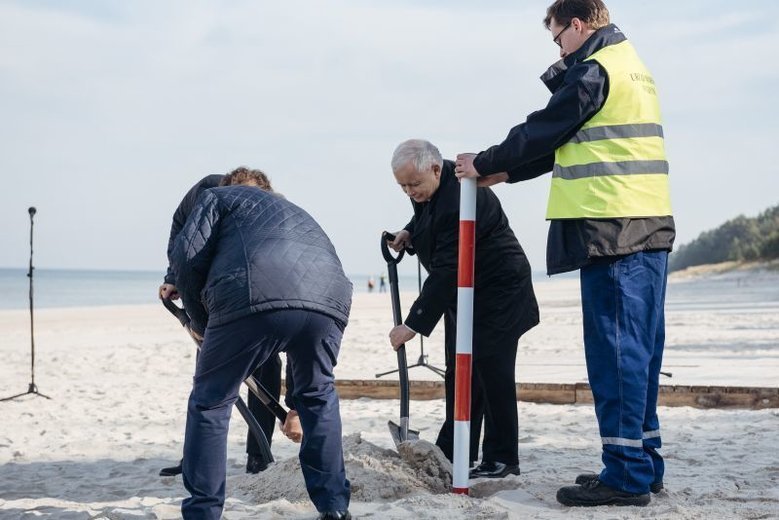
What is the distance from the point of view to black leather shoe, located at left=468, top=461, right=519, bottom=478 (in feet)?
13.4

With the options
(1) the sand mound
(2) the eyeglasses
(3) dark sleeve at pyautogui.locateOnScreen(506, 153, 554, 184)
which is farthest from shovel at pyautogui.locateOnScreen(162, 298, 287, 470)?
(2) the eyeglasses

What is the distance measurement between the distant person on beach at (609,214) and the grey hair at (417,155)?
637mm

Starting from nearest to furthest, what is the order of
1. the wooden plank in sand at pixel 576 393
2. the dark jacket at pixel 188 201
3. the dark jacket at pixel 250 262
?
the dark jacket at pixel 250 262 → the dark jacket at pixel 188 201 → the wooden plank in sand at pixel 576 393

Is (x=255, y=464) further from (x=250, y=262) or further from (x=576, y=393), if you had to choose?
(x=576, y=393)

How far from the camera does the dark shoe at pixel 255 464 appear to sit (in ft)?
14.8

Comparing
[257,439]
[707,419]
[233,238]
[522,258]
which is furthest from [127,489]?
[707,419]

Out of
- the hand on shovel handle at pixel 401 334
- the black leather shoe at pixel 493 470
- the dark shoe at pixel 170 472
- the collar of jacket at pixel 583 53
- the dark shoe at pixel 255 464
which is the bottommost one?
the dark shoe at pixel 170 472

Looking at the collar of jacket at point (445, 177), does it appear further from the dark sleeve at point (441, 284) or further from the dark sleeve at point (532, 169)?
the dark sleeve at point (532, 169)

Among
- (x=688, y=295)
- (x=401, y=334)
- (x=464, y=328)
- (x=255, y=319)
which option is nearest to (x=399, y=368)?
(x=401, y=334)

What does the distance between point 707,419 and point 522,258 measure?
2.14 meters

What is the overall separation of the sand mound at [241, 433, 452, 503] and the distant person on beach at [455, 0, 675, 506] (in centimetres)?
65

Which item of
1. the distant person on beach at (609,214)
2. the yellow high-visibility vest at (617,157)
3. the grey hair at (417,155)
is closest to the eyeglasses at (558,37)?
the distant person on beach at (609,214)

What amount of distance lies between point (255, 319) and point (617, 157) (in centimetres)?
141

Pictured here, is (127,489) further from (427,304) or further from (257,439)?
(427,304)
